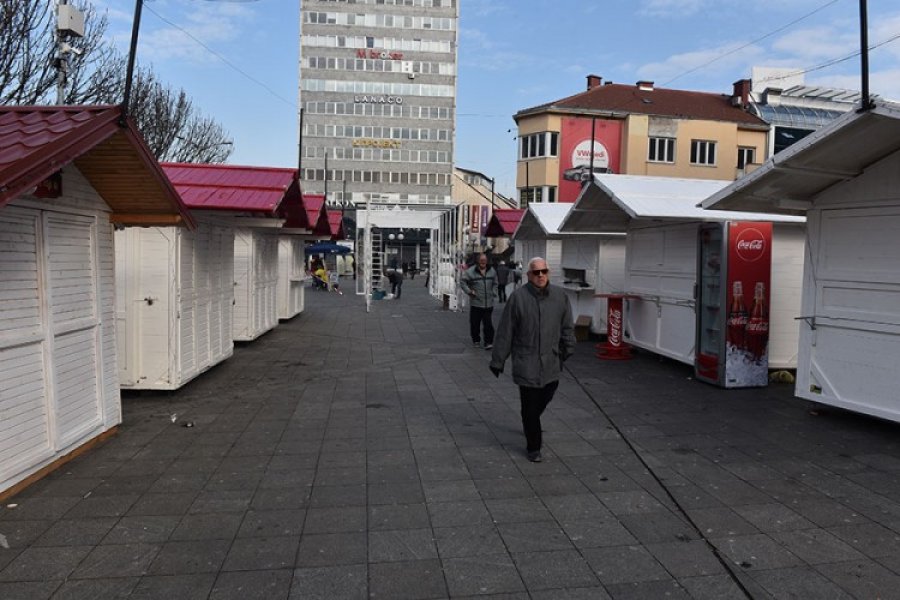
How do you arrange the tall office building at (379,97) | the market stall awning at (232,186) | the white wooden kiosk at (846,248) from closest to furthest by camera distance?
1. the white wooden kiosk at (846,248)
2. the market stall awning at (232,186)
3. the tall office building at (379,97)

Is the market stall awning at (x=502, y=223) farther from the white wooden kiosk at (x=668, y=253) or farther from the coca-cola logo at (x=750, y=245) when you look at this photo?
the coca-cola logo at (x=750, y=245)

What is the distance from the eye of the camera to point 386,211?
22.7 metres

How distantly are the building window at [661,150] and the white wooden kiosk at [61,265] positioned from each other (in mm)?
37034

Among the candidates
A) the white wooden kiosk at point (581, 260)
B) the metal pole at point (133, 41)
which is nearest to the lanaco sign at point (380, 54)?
the white wooden kiosk at point (581, 260)

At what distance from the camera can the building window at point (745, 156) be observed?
4072 cm

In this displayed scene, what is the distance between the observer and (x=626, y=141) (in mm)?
38469

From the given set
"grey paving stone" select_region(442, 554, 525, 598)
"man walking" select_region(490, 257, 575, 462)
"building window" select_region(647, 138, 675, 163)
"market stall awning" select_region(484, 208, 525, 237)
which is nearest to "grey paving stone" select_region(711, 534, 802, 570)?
"grey paving stone" select_region(442, 554, 525, 598)

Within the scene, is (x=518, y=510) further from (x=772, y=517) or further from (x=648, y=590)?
(x=772, y=517)

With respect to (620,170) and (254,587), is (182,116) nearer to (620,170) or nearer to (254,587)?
(254,587)

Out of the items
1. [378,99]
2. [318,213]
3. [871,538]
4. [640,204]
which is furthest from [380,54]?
[871,538]

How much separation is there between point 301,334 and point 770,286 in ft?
32.0

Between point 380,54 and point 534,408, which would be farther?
point 380,54

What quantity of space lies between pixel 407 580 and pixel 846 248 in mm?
5844

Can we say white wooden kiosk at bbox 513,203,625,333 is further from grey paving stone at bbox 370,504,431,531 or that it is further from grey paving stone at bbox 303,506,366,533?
grey paving stone at bbox 303,506,366,533
